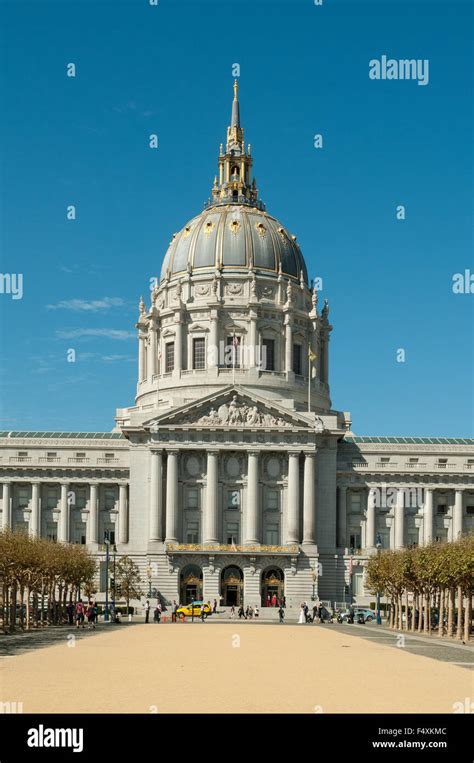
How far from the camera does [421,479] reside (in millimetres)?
146125

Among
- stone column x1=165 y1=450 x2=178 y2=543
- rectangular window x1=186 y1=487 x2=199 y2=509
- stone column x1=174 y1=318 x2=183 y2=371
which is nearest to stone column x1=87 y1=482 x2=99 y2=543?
stone column x1=165 y1=450 x2=178 y2=543

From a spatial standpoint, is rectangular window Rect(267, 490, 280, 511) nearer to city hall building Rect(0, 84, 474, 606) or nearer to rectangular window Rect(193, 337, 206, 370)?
city hall building Rect(0, 84, 474, 606)

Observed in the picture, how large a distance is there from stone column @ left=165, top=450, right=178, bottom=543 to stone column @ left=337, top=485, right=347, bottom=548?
2053 centimetres

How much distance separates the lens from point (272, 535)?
139750 mm

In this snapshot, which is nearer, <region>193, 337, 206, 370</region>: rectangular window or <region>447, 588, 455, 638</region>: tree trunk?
<region>447, 588, 455, 638</region>: tree trunk

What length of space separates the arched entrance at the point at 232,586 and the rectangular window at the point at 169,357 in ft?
123

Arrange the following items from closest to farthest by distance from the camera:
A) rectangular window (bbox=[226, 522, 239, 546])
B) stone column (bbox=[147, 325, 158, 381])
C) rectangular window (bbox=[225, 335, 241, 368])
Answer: rectangular window (bbox=[226, 522, 239, 546]), rectangular window (bbox=[225, 335, 241, 368]), stone column (bbox=[147, 325, 158, 381])

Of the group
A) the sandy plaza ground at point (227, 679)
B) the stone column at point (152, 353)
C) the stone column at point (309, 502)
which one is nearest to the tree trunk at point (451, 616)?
the sandy plaza ground at point (227, 679)

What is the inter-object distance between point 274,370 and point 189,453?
88.9ft

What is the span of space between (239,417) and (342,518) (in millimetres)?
18377

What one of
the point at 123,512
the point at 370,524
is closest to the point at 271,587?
the point at 370,524

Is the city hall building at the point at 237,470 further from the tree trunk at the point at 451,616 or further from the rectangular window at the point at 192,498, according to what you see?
the tree trunk at the point at 451,616

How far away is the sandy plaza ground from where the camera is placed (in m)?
31.7

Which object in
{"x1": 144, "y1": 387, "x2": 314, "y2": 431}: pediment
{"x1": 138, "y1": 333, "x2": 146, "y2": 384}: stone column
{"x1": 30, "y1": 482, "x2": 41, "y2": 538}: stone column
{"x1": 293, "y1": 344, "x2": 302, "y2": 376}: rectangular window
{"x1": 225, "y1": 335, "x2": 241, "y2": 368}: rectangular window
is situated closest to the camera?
{"x1": 144, "y1": 387, "x2": 314, "y2": 431}: pediment
